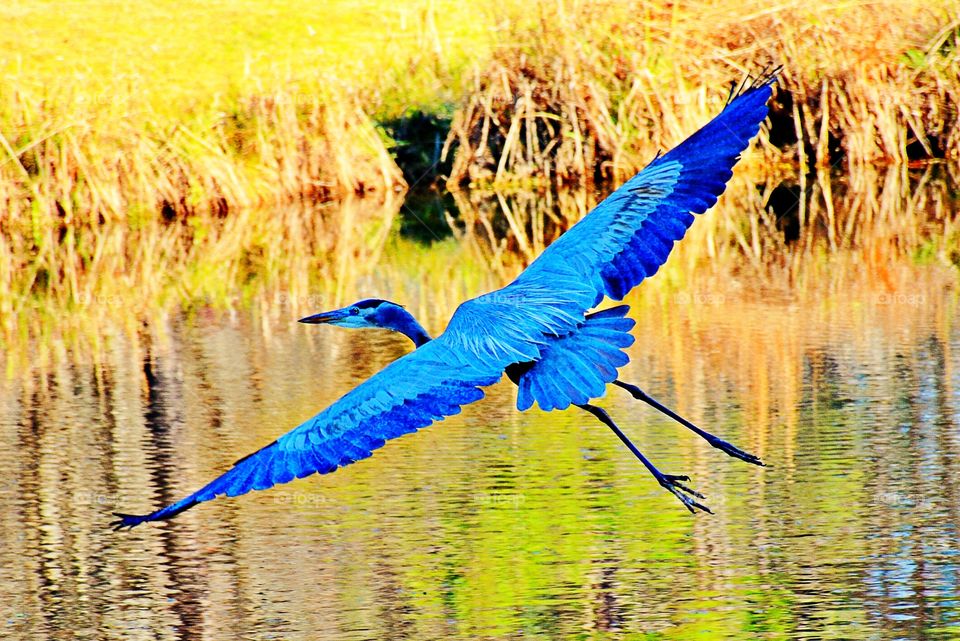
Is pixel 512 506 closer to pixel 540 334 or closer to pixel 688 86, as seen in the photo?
pixel 540 334

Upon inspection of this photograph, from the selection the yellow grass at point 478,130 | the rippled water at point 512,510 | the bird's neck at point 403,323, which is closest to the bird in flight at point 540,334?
the bird's neck at point 403,323

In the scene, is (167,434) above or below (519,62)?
below

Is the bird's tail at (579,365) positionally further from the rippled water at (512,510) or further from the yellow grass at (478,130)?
the yellow grass at (478,130)

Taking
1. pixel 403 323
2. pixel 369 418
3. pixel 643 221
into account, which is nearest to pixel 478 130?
pixel 403 323

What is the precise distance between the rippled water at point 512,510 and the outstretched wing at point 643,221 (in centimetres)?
147

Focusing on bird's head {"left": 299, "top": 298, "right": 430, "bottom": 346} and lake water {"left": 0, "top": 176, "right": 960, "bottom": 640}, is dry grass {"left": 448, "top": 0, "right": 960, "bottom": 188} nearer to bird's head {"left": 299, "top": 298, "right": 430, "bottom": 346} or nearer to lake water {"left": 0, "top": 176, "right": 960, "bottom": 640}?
lake water {"left": 0, "top": 176, "right": 960, "bottom": 640}

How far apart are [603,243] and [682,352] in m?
5.97

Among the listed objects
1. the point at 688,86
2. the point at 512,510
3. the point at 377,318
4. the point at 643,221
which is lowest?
the point at 512,510

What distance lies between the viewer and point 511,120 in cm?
2416

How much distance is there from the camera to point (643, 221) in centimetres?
756

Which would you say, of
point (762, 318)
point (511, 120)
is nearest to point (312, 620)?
point (762, 318)

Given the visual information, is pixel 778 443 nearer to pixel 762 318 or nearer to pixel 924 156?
pixel 762 318

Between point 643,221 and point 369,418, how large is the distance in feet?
5.81

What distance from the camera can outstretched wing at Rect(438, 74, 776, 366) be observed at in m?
7.30
